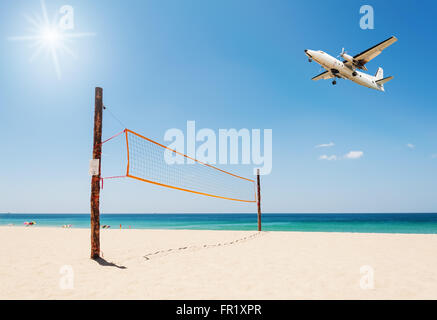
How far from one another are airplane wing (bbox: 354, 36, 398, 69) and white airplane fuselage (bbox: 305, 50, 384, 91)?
0.56m

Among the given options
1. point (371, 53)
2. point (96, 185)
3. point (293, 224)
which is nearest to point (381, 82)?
point (371, 53)

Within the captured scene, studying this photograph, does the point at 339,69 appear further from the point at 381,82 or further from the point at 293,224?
the point at 293,224

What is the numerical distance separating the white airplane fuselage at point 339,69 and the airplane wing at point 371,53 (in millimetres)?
559

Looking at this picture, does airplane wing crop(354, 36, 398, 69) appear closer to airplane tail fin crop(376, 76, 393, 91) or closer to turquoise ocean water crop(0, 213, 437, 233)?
airplane tail fin crop(376, 76, 393, 91)

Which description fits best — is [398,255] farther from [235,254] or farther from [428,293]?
[235,254]

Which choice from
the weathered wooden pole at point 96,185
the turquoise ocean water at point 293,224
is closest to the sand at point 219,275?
the weathered wooden pole at point 96,185

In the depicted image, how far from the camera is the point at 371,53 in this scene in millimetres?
15062

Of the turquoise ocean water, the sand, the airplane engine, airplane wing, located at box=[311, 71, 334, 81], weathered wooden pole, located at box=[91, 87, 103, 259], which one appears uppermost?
airplane wing, located at box=[311, 71, 334, 81]

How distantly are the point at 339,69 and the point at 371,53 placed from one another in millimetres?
1979

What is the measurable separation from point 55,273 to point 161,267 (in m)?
1.82

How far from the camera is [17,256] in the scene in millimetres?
5996

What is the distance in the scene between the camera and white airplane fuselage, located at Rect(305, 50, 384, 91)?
14422mm

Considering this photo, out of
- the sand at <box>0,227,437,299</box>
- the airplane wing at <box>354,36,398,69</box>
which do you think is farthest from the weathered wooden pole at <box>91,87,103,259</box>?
the airplane wing at <box>354,36,398,69</box>
